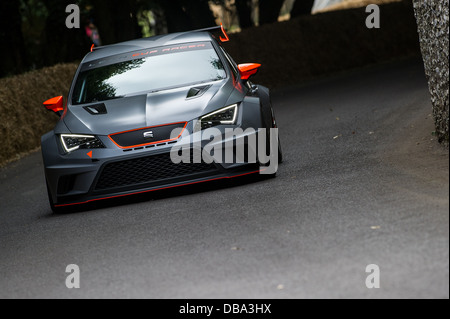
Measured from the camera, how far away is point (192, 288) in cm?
527

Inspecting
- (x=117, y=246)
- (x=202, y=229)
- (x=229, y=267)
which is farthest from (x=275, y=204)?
(x=229, y=267)

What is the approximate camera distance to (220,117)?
8547mm

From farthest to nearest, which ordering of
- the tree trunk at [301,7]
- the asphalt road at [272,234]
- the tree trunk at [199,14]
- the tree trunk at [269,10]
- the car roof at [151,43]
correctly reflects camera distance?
1. the tree trunk at [301,7]
2. the tree trunk at [269,10]
3. the tree trunk at [199,14]
4. the car roof at [151,43]
5. the asphalt road at [272,234]

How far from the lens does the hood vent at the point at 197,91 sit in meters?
8.84

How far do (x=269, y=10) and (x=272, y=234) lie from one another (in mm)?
24074

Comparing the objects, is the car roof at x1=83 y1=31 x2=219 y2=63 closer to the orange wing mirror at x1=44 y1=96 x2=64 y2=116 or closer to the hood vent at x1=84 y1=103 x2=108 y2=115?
the orange wing mirror at x1=44 y1=96 x2=64 y2=116

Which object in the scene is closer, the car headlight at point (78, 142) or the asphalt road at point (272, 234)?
the asphalt road at point (272, 234)

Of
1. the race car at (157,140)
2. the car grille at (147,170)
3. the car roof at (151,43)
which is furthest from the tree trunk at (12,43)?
the car grille at (147,170)

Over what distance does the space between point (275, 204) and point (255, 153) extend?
1080mm

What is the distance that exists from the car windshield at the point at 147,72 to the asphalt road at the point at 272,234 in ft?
3.97

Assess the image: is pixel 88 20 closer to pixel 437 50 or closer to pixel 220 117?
pixel 220 117

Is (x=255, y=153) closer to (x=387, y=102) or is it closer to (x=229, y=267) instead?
(x=229, y=267)

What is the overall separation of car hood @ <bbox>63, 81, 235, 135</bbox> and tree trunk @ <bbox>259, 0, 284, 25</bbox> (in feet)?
69.5

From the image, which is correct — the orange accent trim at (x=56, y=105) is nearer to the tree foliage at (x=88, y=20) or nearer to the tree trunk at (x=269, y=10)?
the tree foliage at (x=88, y=20)
